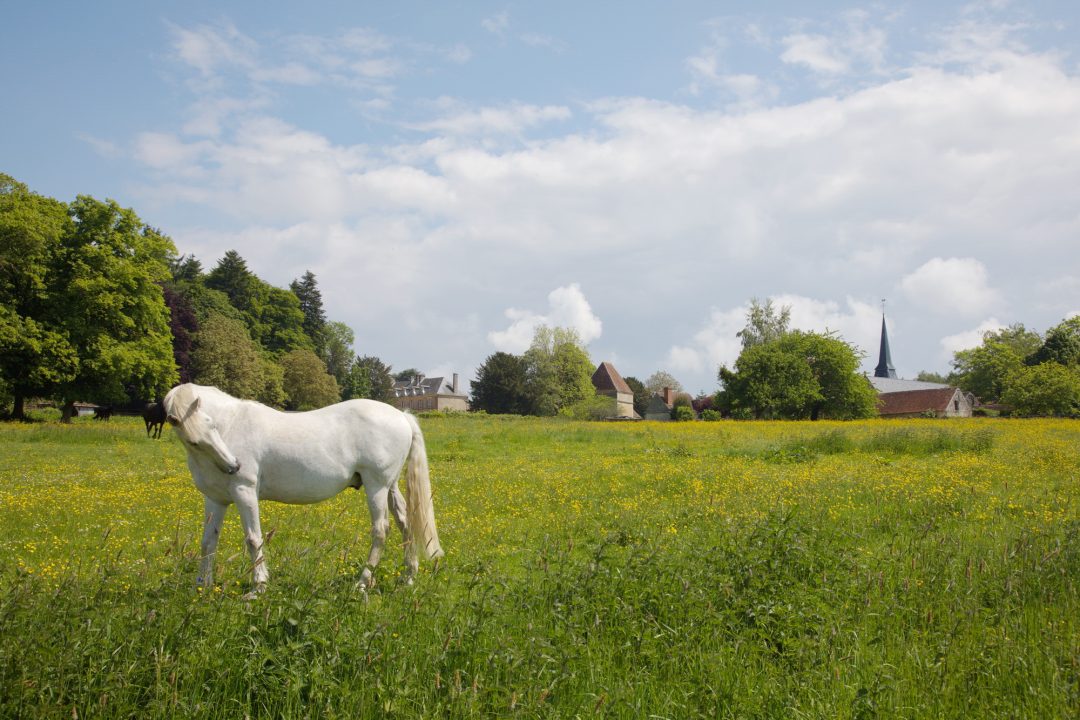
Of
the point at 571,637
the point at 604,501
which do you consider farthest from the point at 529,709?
the point at 604,501

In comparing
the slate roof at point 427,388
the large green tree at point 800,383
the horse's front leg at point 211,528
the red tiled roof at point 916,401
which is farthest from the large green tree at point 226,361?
the red tiled roof at point 916,401

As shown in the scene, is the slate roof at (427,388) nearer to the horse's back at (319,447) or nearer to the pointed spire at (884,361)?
the pointed spire at (884,361)

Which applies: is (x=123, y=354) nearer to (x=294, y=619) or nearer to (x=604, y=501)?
(x=604, y=501)

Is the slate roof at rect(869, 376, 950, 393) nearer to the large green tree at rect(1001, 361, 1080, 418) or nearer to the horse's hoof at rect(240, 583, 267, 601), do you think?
the large green tree at rect(1001, 361, 1080, 418)

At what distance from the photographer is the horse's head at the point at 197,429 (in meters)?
5.70

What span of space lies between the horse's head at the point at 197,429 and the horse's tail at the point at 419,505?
69.8 inches

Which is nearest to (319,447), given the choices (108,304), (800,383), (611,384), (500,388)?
(108,304)

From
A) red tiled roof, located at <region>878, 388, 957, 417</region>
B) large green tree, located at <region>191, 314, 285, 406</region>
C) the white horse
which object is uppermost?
large green tree, located at <region>191, 314, 285, 406</region>

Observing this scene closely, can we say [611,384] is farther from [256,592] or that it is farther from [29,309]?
→ [256,592]

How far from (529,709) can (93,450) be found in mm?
23290

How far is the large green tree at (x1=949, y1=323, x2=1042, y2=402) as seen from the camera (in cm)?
8612

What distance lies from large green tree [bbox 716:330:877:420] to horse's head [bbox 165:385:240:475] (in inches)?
2226

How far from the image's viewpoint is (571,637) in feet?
15.6

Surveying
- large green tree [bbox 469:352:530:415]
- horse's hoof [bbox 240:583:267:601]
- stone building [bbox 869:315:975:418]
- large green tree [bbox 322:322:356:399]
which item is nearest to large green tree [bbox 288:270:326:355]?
large green tree [bbox 322:322:356:399]
